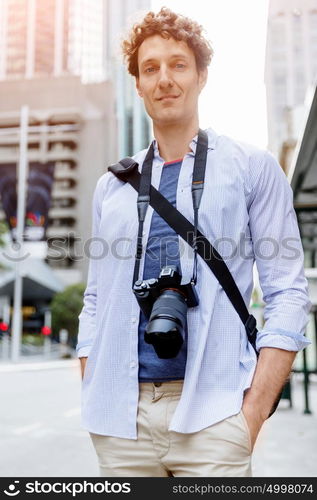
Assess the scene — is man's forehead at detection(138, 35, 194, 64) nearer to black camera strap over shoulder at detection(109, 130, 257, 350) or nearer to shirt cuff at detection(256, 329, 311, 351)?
black camera strap over shoulder at detection(109, 130, 257, 350)

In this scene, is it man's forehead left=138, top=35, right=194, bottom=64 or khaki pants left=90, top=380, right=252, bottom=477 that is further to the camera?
man's forehead left=138, top=35, right=194, bottom=64

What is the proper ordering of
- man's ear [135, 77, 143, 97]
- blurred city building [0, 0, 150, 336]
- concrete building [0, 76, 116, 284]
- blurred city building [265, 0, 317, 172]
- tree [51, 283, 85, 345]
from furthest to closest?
concrete building [0, 76, 116, 284] → blurred city building [265, 0, 317, 172] → blurred city building [0, 0, 150, 336] → tree [51, 283, 85, 345] → man's ear [135, 77, 143, 97]

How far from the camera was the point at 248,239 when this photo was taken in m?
1.35

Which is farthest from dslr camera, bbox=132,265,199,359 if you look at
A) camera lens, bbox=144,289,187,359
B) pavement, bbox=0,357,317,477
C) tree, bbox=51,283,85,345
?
tree, bbox=51,283,85,345

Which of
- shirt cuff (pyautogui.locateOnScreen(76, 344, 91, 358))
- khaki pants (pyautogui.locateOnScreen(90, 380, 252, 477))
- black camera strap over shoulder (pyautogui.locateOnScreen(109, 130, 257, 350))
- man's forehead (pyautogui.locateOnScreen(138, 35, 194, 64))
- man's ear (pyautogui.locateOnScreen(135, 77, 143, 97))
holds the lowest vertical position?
khaki pants (pyautogui.locateOnScreen(90, 380, 252, 477))

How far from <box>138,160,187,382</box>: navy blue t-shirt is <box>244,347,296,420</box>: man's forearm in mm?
167

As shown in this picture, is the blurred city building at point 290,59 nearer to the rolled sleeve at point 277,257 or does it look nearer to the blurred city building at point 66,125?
the blurred city building at point 66,125

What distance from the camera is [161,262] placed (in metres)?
1.32

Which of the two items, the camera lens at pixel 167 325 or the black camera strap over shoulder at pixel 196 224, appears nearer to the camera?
the camera lens at pixel 167 325

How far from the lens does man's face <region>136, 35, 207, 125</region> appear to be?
1.39 meters

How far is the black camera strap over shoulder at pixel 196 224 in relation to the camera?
1264mm

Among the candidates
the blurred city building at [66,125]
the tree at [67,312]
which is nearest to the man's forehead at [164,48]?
the tree at [67,312]

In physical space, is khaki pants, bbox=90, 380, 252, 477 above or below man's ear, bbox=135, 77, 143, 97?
below

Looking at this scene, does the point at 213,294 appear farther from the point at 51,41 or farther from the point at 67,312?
the point at 51,41
